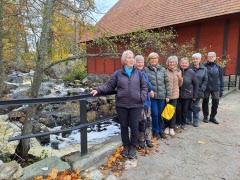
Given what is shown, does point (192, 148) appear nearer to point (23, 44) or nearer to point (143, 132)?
point (143, 132)

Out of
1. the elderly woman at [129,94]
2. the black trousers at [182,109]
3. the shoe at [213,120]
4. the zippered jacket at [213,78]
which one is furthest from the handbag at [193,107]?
the elderly woman at [129,94]

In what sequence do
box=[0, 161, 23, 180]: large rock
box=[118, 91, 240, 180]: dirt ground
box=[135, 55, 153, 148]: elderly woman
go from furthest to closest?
1. box=[135, 55, 153, 148]: elderly woman
2. box=[118, 91, 240, 180]: dirt ground
3. box=[0, 161, 23, 180]: large rock

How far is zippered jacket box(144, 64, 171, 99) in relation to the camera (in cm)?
356

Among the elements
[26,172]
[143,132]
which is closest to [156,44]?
[143,132]

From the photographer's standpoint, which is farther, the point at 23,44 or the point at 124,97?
the point at 23,44

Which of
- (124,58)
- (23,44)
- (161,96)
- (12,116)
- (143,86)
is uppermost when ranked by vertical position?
(23,44)

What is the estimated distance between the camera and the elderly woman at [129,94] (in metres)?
2.92

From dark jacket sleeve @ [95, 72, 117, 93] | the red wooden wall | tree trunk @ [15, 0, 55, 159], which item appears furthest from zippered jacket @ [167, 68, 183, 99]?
the red wooden wall

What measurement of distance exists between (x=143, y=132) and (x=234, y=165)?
1.31 metres

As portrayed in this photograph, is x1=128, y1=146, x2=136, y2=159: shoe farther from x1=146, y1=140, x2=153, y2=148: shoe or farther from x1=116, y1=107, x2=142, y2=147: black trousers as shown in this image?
x1=146, y1=140, x2=153, y2=148: shoe

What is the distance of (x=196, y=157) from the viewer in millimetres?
3088

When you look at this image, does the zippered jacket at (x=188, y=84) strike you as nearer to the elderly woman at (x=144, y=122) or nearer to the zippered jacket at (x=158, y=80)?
the zippered jacket at (x=158, y=80)

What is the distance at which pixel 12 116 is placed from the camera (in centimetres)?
815

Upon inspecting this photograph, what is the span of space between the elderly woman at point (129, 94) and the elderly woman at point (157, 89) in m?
0.54
